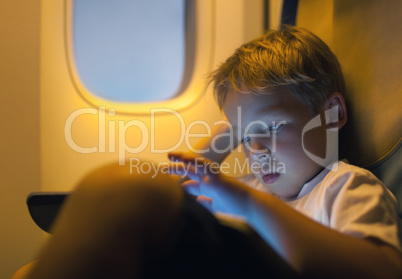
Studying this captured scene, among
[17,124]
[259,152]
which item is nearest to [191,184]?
[259,152]

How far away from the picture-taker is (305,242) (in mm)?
368

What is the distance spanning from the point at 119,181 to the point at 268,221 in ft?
0.58

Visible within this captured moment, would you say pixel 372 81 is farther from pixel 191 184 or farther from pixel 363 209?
pixel 191 184

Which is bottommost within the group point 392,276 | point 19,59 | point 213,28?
point 392,276

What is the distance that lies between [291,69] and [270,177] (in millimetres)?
218

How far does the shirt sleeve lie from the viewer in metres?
0.43

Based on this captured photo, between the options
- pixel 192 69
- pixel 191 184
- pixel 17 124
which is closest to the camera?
pixel 191 184

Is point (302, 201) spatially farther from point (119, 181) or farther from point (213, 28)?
point (213, 28)

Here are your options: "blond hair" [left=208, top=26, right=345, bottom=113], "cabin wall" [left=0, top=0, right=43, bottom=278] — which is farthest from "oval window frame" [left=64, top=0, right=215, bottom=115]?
"blond hair" [left=208, top=26, right=345, bottom=113]

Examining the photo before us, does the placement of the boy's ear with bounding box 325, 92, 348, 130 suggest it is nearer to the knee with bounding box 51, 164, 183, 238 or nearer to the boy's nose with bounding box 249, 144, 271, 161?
the boy's nose with bounding box 249, 144, 271, 161

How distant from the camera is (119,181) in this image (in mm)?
335

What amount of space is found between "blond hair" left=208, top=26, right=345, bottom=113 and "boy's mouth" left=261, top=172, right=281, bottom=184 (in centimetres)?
14

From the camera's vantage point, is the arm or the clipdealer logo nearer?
the arm

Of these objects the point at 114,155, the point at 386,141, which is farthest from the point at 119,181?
the point at 114,155
